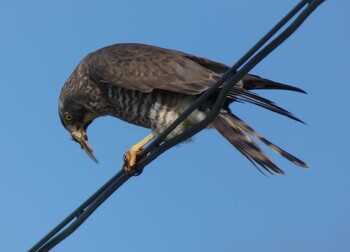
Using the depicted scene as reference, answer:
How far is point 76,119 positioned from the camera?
273 inches

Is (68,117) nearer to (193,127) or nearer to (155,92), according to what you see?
(155,92)

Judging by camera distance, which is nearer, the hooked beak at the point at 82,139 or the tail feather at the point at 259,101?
the tail feather at the point at 259,101

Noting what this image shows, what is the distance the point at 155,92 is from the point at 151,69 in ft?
0.73

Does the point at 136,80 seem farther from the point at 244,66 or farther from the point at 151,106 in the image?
the point at 244,66

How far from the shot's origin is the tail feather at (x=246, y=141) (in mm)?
4996

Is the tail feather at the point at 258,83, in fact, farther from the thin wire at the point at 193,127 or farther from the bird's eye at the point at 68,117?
the bird's eye at the point at 68,117

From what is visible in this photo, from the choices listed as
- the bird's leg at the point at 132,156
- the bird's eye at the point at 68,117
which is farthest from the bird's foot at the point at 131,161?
the bird's eye at the point at 68,117

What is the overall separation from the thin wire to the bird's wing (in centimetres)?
109

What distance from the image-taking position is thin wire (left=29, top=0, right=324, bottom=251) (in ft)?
9.06

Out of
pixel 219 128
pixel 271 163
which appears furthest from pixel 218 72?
pixel 271 163

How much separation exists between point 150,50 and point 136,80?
22.0 inches

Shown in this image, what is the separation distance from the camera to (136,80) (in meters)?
5.89

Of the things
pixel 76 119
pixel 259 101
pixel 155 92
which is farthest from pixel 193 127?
pixel 76 119

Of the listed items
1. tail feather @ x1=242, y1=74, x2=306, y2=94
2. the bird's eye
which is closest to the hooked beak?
the bird's eye
